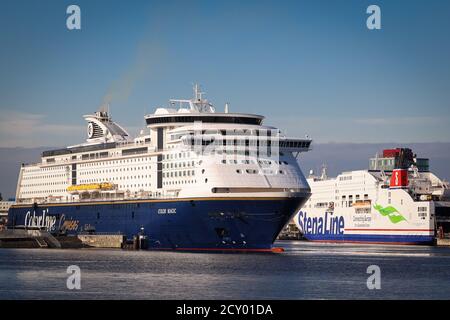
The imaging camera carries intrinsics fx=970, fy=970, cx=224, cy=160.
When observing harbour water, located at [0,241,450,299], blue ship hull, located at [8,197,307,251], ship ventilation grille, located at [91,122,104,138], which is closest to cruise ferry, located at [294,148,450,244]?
ship ventilation grille, located at [91,122,104,138]

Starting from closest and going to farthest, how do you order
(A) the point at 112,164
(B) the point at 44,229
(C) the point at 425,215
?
(A) the point at 112,164, (B) the point at 44,229, (C) the point at 425,215

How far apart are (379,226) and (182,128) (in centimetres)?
4504

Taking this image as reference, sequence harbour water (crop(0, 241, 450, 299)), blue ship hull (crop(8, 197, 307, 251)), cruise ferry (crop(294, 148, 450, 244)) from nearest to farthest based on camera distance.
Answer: harbour water (crop(0, 241, 450, 299)) < blue ship hull (crop(8, 197, 307, 251)) < cruise ferry (crop(294, 148, 450, 244))

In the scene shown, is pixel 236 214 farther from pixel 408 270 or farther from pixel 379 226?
pixel 379 226

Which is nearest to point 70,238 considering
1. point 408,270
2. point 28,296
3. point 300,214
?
point 408,270

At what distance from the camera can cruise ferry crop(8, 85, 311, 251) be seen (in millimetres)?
61344

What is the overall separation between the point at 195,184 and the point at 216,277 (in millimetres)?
18414

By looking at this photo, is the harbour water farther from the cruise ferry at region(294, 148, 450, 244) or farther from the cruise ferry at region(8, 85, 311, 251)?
the cruise ferry at region(294, 148, 450, 244)

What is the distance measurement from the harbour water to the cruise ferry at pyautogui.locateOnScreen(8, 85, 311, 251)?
2101 millimetres

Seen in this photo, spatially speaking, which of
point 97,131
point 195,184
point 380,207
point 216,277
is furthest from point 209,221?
point 380,207

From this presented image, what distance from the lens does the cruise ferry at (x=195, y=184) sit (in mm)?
61344

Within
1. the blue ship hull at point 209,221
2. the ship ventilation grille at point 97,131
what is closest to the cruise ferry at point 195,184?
the blue ship hull at point 209,221

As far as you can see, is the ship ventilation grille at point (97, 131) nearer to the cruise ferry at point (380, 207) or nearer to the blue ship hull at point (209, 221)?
the blue ship hull at point (209, 221)
